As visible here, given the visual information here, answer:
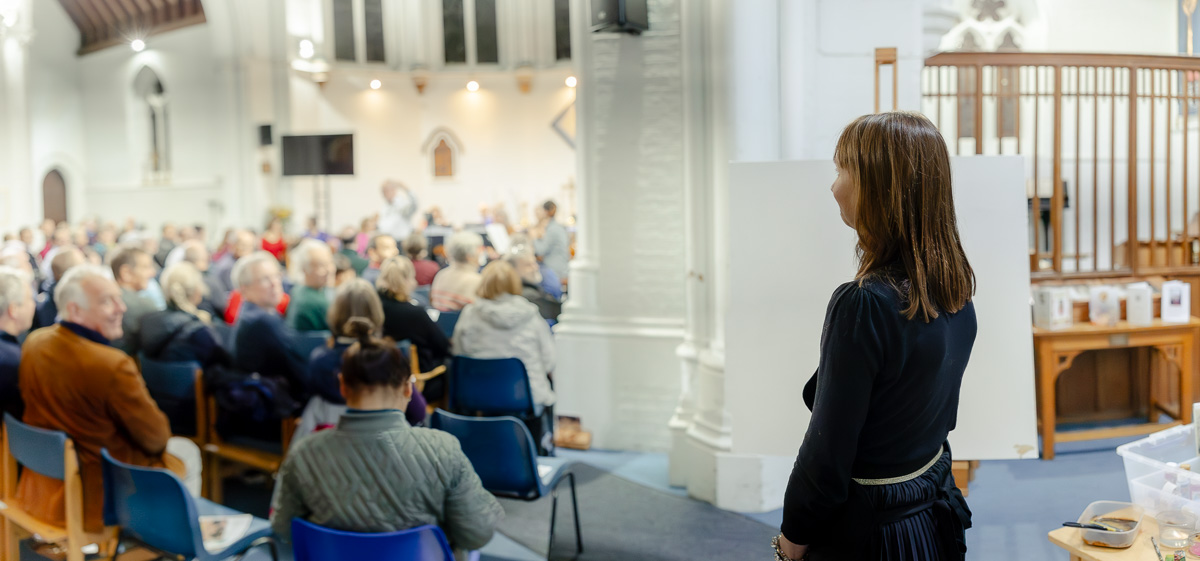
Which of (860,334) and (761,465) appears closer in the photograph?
(860,334)

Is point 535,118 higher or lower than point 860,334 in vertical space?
higher

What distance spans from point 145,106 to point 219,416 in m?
14.3

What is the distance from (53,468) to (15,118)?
529 inches

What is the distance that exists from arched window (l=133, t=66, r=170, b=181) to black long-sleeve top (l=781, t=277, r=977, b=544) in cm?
1635

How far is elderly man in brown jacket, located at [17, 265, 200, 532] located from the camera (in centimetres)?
271

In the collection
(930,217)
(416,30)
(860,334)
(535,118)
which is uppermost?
(416,30)

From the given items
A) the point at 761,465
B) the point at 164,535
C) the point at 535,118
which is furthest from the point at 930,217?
the point at 535,118

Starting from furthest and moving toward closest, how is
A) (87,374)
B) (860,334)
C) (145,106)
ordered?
(145,106) < (87,374) < (860,334)

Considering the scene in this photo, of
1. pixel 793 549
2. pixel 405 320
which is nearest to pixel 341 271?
pixel 405 320

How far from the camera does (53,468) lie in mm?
2545

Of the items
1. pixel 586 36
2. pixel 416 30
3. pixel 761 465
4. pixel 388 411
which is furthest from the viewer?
pixel 416 30

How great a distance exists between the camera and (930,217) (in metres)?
1.34

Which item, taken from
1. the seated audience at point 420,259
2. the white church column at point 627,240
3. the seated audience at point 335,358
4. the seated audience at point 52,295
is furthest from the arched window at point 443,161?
the seated audience at point 335,358

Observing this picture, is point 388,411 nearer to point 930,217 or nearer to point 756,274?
point 756,274
